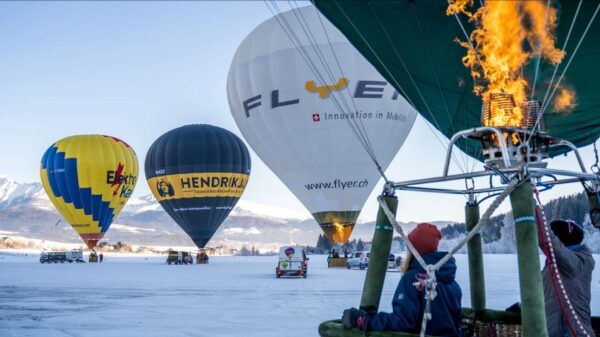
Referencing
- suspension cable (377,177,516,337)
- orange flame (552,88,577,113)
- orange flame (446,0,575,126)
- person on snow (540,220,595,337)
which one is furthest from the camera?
orange flame (552,88,577,113)

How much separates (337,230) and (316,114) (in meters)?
6.28

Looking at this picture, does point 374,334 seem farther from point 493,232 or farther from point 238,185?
point 493,232

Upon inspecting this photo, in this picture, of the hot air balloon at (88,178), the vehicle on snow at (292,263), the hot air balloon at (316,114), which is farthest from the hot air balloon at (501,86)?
the hot air balloon at (88,178)

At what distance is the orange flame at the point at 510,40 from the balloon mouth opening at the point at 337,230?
20.7 metres

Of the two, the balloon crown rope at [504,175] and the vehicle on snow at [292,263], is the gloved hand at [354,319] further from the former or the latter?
the vehicle on snow at [292,263]

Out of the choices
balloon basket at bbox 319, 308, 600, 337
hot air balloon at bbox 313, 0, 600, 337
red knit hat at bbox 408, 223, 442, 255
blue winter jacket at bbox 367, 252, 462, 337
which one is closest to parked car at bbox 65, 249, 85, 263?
hot air balloon at bbox 313, 0, 600, 337

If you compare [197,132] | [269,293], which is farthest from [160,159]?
[269,293]

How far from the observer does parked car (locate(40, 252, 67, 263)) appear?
56069 millimetres

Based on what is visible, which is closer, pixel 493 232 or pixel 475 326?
pixel 475 326

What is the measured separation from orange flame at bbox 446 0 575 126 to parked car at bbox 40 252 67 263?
5551 centimetres

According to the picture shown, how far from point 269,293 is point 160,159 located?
29405 millimetres

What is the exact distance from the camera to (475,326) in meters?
6.62

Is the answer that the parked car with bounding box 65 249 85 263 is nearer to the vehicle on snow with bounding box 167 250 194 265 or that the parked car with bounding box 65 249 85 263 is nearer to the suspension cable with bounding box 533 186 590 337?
the vehicle on snow with bounding box 167 250 194 265

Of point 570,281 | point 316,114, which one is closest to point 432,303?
point 570,281
